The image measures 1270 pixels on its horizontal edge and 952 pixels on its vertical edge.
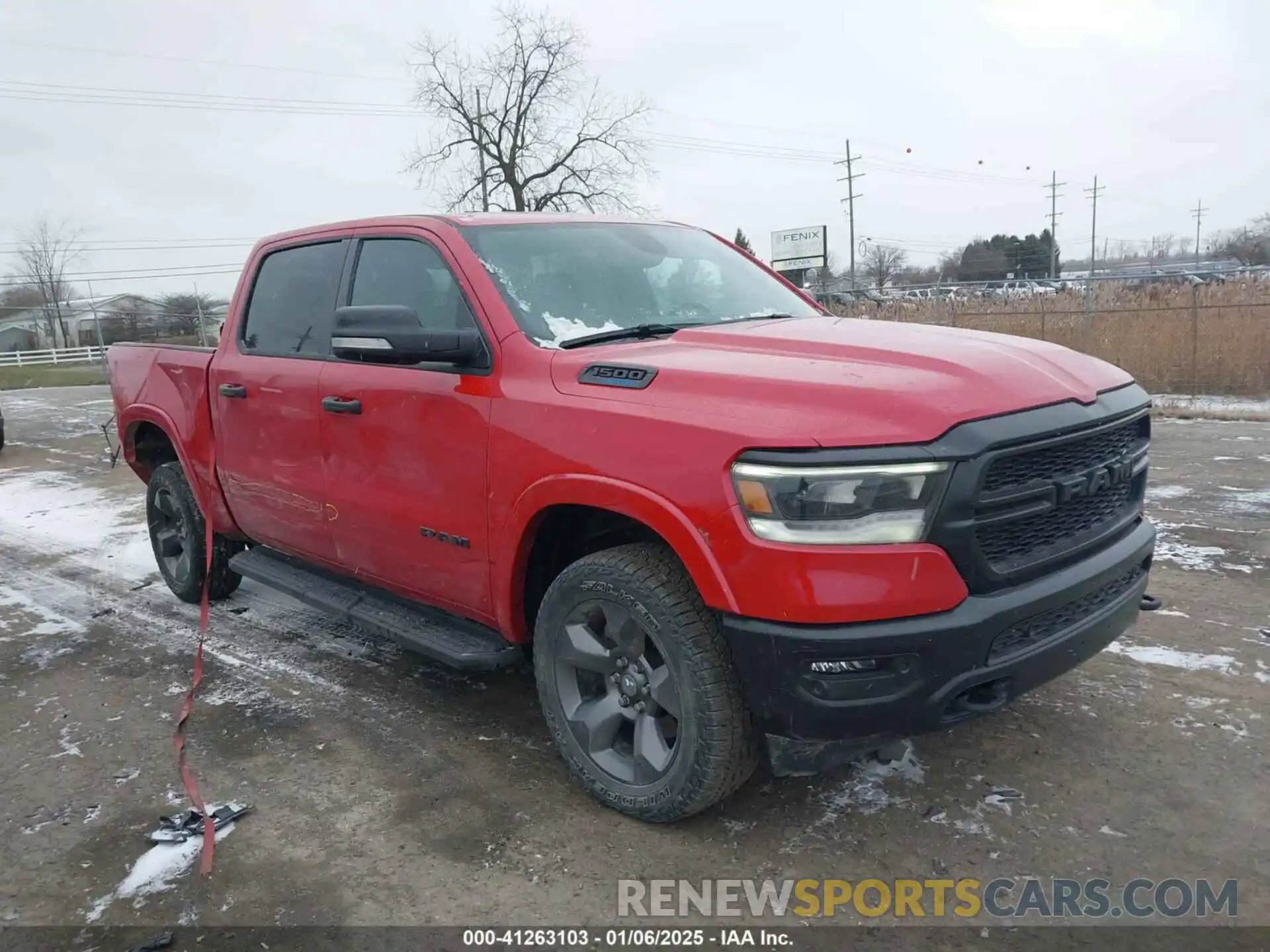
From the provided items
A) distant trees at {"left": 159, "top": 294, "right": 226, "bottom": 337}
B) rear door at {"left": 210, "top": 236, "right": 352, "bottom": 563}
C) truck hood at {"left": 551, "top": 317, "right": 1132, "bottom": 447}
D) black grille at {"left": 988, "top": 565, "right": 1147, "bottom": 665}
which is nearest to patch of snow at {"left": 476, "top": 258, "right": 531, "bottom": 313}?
truck hood at {"left": 551, "top": 317, "right": 1132, "bottom": 447}

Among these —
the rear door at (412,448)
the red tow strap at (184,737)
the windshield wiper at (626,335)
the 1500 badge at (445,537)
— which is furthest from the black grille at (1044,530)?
the red tow strap at (184,737)

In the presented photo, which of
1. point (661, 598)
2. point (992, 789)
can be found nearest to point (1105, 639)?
point (992, 789)

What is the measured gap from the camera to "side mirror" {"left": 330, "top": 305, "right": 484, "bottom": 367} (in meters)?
3.03

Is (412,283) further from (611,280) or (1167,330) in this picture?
(1167,330)

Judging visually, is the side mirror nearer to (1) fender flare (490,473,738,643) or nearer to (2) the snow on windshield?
(2) the snow on windshield

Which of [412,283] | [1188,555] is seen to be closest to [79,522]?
[412,283]

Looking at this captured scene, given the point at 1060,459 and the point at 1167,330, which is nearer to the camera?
the point at 1060,459

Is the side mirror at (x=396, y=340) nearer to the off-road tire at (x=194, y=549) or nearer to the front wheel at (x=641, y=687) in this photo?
the front wheel at (x=641, y=687)

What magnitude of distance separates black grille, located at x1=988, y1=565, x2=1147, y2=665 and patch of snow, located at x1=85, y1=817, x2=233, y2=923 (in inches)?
96.8

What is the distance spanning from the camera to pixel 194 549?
5.17m

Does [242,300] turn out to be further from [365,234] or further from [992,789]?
[992,789]

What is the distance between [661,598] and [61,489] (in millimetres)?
8651

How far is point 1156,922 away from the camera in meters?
2.40

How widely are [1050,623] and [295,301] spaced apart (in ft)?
11.4
